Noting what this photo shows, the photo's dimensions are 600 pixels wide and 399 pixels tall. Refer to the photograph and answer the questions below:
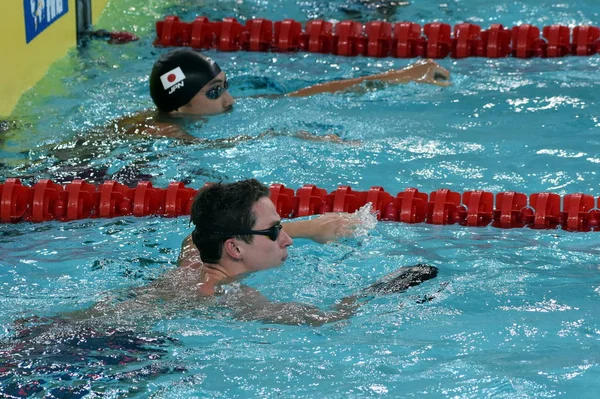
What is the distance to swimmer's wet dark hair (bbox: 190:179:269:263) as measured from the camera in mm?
3557

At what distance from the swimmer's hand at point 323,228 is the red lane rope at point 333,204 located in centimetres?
45

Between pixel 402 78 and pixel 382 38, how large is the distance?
1220 millimetres

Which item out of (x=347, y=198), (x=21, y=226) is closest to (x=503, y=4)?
(x=347, y=198)

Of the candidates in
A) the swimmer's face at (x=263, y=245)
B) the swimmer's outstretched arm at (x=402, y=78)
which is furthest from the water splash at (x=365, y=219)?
the swimmer's outstretched arm at (x=402, y=78)

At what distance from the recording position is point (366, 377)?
3.11 metres

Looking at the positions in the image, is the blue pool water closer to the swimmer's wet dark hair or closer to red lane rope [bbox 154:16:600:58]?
red lane rope [bbox 154:16:600:58]

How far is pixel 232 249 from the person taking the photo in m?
3.58

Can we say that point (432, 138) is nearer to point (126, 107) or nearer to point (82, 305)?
point (126, 107)

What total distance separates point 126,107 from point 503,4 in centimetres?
385

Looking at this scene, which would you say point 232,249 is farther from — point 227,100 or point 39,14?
point 39,14

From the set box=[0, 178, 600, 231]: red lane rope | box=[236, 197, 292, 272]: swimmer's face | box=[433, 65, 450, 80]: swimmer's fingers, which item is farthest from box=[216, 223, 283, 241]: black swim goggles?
box=[433, 65, 450, 80]: swimmer's fingers

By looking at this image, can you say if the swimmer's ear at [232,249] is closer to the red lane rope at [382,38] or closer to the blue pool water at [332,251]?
the blue pool water at [332,251]

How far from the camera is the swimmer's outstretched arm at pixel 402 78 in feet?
20.2

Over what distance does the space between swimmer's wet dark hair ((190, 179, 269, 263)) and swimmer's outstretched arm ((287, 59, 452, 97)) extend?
264cm
